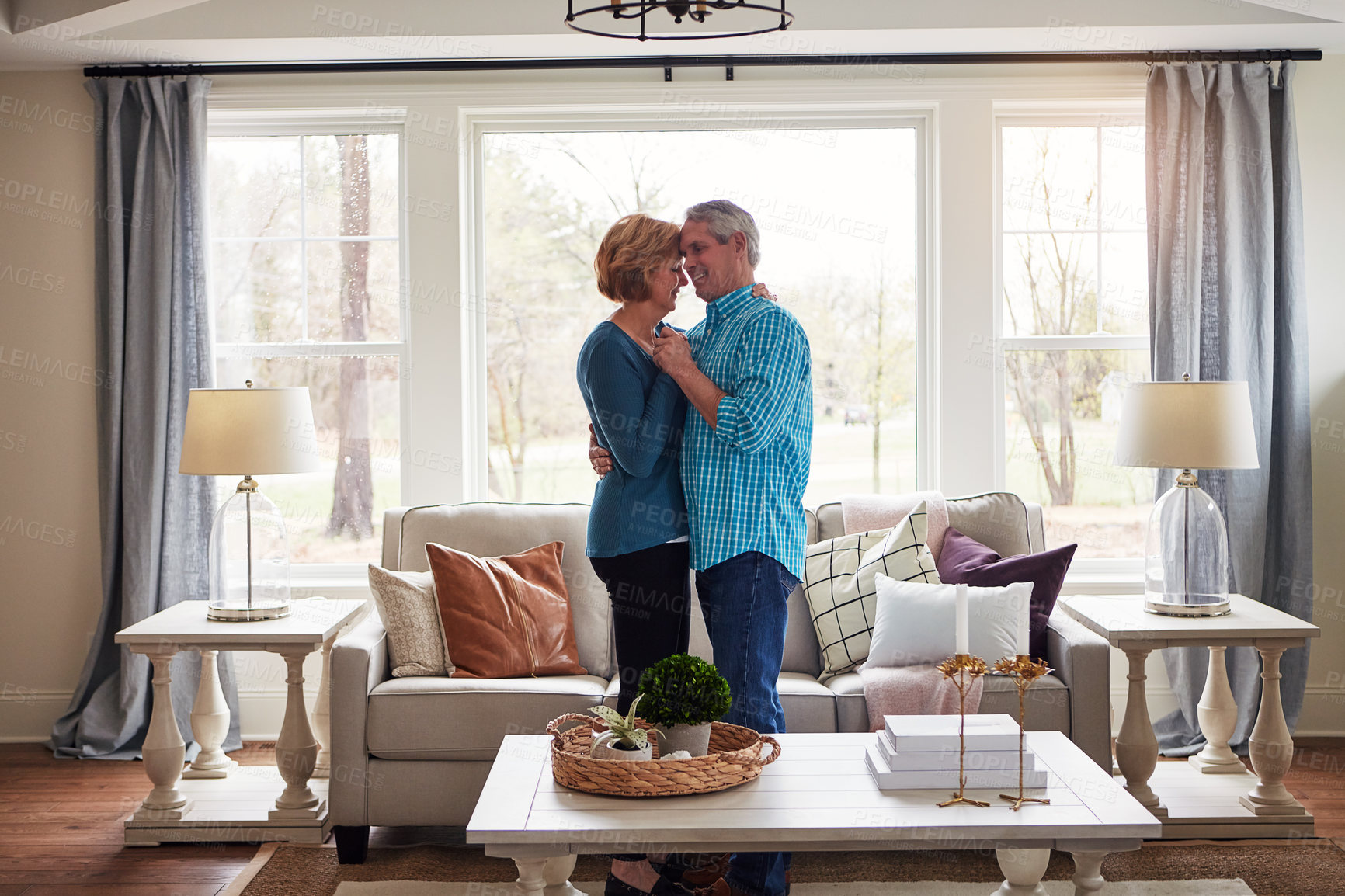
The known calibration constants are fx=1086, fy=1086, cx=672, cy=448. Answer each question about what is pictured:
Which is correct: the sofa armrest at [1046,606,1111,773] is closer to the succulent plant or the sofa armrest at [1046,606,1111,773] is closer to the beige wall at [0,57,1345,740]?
the beige wall at [0,57,1345,740]

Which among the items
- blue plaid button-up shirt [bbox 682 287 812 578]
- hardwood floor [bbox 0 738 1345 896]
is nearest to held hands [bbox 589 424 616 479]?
blue plaid button-up shirt [bbox 682 287 812 578]

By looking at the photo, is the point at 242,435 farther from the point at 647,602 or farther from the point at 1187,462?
the point at 1187,462

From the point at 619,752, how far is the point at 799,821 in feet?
1.20

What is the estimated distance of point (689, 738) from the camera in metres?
2.05

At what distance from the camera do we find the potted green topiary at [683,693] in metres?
2.01

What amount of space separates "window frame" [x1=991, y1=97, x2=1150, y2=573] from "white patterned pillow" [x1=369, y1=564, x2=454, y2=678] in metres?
2.10

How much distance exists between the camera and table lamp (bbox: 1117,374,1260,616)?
3.10 metres

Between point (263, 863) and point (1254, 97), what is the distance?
395cm

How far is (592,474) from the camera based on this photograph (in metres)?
4.08

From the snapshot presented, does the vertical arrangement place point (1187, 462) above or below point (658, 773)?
above

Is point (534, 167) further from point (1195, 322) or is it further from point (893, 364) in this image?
point (1195, 322)

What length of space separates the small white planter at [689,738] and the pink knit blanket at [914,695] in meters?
0.93

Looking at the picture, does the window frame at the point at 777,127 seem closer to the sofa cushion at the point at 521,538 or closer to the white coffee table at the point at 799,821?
the sofa cushion at the point at 521,538

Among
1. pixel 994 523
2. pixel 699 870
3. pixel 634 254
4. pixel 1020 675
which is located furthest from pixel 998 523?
pixel 634 254
